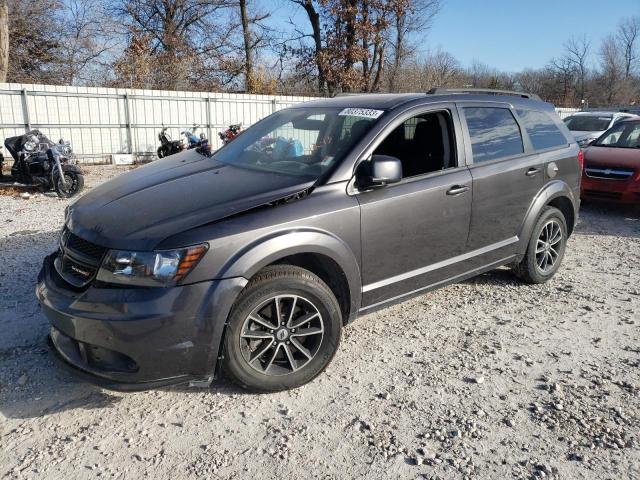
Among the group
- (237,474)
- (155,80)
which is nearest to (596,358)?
(237,474)

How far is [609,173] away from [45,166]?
9802 millimetres

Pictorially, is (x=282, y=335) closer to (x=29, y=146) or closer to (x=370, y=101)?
(x=370, y=101)

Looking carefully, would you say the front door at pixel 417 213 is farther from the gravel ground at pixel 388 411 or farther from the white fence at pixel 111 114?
the white fence at pixel 111 114

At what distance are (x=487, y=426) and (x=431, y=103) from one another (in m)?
2.36

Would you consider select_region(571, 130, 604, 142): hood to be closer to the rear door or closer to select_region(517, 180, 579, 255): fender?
select_region(517, 180, 579, 255): fender

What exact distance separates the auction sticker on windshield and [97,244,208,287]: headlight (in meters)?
1.67

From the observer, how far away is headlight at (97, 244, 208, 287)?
2643 mm

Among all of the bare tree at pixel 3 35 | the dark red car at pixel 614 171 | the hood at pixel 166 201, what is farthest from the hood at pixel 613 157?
the bare tree at pixel 3 35

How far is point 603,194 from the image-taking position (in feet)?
26.9

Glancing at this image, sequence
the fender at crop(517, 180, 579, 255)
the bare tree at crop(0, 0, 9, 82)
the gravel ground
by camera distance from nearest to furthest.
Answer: the gravel ground
the fender at crop(517, 180, 579, 255)
the bare tree at crop(0, 0, 9, 82)

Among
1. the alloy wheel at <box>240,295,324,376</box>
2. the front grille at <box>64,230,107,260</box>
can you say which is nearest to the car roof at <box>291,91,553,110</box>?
the alloy wheel at <box>240,295,324,376</box>

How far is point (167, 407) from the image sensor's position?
297 centimetres

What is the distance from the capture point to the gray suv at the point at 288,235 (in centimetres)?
268

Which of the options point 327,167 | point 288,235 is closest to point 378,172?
point 327,167
